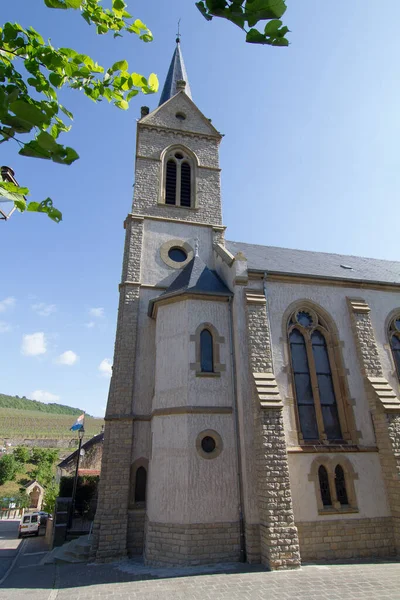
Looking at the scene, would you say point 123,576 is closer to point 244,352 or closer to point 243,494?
point 243,494

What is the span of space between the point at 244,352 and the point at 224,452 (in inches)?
122

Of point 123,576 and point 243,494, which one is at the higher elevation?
point 243,494

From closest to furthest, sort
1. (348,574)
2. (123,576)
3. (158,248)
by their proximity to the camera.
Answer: (348,574) → (123,576) → (158,248)

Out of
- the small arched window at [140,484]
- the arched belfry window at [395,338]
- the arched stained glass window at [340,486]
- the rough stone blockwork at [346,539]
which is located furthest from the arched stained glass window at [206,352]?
the arched belfry window at [395,338]

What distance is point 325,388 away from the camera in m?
12.1

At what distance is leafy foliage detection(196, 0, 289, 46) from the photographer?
2.22 m

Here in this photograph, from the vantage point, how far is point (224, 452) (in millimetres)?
10320

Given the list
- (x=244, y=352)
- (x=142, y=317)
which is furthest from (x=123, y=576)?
(x=142, y=317)

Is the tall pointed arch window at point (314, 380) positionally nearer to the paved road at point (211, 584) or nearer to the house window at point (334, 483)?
the house window at point (334, 483)

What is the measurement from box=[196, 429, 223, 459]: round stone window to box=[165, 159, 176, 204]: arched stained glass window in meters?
11.7

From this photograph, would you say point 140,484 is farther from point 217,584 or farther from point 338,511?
point 338,511

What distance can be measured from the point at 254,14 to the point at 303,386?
11.3m

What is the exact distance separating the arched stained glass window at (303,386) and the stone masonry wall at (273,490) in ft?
5.92

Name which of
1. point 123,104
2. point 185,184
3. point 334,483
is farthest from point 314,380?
point 185,184
